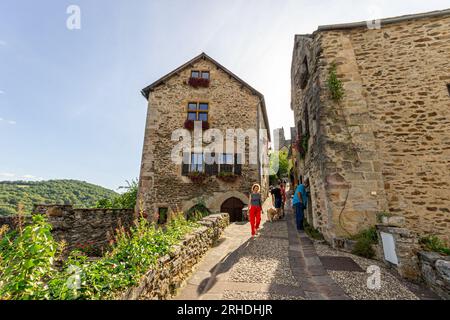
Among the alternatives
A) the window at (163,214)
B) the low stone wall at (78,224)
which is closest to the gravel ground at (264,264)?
the window at (163,214)

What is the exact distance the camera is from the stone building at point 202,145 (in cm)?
1034

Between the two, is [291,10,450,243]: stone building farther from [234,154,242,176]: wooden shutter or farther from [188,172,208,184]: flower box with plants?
[188,172,208,184]: flower box with plants

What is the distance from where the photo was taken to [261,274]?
131 inches

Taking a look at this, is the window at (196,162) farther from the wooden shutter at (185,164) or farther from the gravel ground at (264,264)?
the gravel ground at (264,264)

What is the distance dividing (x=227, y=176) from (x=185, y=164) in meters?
2.38

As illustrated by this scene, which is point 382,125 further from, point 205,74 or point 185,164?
point 205,74

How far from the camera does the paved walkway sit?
8.91 feet

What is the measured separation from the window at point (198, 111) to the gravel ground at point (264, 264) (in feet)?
25.9

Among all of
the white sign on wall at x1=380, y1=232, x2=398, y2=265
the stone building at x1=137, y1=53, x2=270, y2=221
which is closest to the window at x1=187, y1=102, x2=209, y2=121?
the stone building at x1=137, y1=53, x2=270, y2=221

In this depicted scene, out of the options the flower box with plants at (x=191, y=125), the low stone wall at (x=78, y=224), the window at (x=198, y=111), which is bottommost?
the low stone wall at (x=78, y=224)

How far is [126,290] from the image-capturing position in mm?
1920

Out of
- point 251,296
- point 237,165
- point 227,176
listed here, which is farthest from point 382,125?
point 227,176

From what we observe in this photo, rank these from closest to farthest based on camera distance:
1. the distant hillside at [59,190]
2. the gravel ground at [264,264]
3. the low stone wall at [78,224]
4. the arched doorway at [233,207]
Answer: the gravel ground at [264,264] < the low stone wall at [78,224] < the arched doorway at [233,207] < the distant hillside at [59,190]

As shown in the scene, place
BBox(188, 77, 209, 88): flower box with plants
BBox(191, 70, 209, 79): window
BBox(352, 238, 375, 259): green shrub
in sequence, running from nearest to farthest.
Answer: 1. BBox(352, 238, 375, 259): green shrub
2. BBox(188, 77, 209, 88): flower box with plants
3. BBox(191, 70, 209, 79): window
